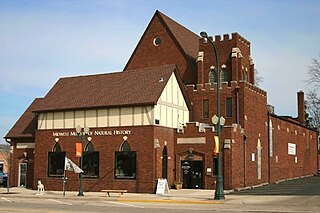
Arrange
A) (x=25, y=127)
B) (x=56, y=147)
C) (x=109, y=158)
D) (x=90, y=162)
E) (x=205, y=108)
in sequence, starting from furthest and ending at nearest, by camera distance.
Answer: (x=25, y=127)
(x=205, y=108)
(x=56, y=147)
(x=90, y=162)
(x=109, y=158)

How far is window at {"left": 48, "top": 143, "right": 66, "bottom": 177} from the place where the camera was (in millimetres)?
41031

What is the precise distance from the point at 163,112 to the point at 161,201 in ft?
34.4

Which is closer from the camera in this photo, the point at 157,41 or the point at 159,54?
the point at 159,54

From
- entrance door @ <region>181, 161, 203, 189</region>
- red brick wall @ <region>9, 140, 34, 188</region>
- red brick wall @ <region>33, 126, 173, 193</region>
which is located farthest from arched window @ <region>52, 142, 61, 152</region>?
entrance door @ <region>181, 161, 203, 189</region>

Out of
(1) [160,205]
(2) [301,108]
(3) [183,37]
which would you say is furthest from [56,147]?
(2) [301,108]

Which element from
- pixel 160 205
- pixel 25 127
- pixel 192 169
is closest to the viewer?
pixel 160 205

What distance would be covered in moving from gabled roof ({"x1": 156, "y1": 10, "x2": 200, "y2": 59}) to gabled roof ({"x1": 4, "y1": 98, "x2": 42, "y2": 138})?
14.6m

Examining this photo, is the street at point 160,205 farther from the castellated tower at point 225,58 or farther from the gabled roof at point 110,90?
the castellated tower at point 225,58

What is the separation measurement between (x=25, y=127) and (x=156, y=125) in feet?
50.5

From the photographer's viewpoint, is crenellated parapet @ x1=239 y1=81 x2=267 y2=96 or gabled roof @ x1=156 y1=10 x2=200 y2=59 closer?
crenellated parapet @ x1=239 y1=81 x2=267 y2=96

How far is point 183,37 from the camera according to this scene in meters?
50.1

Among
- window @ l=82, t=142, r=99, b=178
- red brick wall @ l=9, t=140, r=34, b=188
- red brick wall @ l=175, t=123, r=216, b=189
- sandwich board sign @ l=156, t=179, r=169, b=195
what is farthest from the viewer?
red brick wall @ l=9, t=140, r=34, b=188

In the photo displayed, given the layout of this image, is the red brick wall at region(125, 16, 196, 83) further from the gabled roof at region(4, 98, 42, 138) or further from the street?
the street

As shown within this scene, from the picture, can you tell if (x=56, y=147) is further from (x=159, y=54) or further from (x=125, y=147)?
(x=159, y=54)
